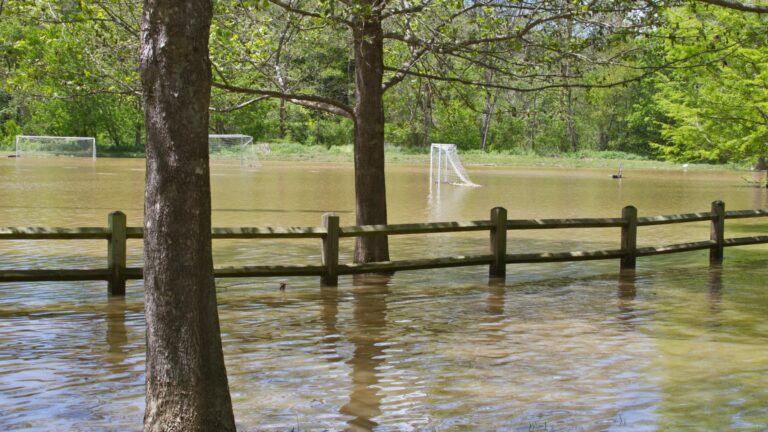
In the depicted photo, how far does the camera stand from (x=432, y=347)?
945 centimetres

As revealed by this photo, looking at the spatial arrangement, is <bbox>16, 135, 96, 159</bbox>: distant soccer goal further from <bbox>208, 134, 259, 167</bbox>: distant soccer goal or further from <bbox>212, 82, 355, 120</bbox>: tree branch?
<bbox>212, 82, 355, 120</bbox>: tree branch

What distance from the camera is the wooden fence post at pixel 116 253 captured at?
1132 centimetres

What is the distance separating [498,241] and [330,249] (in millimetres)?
2658

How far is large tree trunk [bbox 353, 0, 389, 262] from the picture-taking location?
14.3 metres

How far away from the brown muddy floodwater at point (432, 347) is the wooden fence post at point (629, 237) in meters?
0.31

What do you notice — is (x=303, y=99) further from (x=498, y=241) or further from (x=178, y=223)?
(x=178, y=223)

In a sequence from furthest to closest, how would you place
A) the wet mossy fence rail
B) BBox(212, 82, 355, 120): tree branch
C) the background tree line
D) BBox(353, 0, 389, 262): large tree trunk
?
BBox(353, 0, 389, 262): large tree trunk, the background tree line, BBox(212, 82, 355, 120): tree branch, the wet mossy fence rail

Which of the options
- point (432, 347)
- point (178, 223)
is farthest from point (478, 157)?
point (178, 223)

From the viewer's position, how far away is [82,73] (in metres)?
13.8

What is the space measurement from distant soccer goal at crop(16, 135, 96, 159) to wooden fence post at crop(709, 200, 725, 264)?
59148 millimetres

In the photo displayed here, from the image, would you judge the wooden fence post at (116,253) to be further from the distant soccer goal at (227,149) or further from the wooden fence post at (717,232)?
the distant soccer goal at (227,149)

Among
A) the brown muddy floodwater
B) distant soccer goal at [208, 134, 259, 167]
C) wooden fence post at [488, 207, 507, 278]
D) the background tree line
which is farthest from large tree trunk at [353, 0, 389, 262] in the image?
distant soccer goal at [208, 134, 259, 167]

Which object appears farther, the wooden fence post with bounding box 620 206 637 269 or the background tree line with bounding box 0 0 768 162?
the wooden fence post with bounding box 620 206 637 269

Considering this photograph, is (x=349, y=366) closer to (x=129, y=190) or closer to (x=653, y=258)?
(x=653, y=258)
